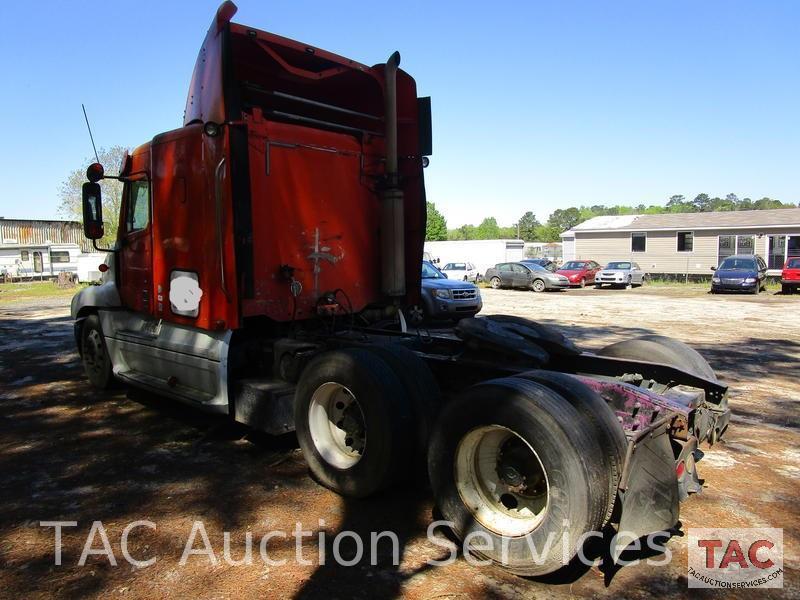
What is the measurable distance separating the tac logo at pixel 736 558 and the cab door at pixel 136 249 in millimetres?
5338

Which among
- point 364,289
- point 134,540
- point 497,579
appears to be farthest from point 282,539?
point 364,289

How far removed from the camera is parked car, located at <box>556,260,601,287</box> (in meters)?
32.3

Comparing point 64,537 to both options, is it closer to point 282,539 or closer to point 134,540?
point 134,540

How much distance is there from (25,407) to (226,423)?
2.65 meters

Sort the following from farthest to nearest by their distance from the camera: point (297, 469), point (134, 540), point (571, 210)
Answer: point (571, 210) < point (297, 469) < point (134, 540)

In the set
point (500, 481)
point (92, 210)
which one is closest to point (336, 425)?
point (500, 481)

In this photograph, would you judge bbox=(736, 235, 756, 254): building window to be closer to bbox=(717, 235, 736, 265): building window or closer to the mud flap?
bbox=(717, 235, 736, 265): building window

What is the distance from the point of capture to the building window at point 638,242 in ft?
126

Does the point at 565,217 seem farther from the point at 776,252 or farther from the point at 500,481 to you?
the point at 500,481

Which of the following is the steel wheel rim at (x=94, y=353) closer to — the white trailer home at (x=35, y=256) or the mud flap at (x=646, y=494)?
the mud flap at (x=646, y=494)

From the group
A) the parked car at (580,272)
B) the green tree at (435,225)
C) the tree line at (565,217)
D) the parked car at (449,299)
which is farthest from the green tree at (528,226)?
the parked car at (449,299)

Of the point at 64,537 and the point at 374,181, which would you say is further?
the point at 374,181

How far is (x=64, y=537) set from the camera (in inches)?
146

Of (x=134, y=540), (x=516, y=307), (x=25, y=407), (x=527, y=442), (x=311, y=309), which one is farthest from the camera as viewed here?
(x=516, y=307)
